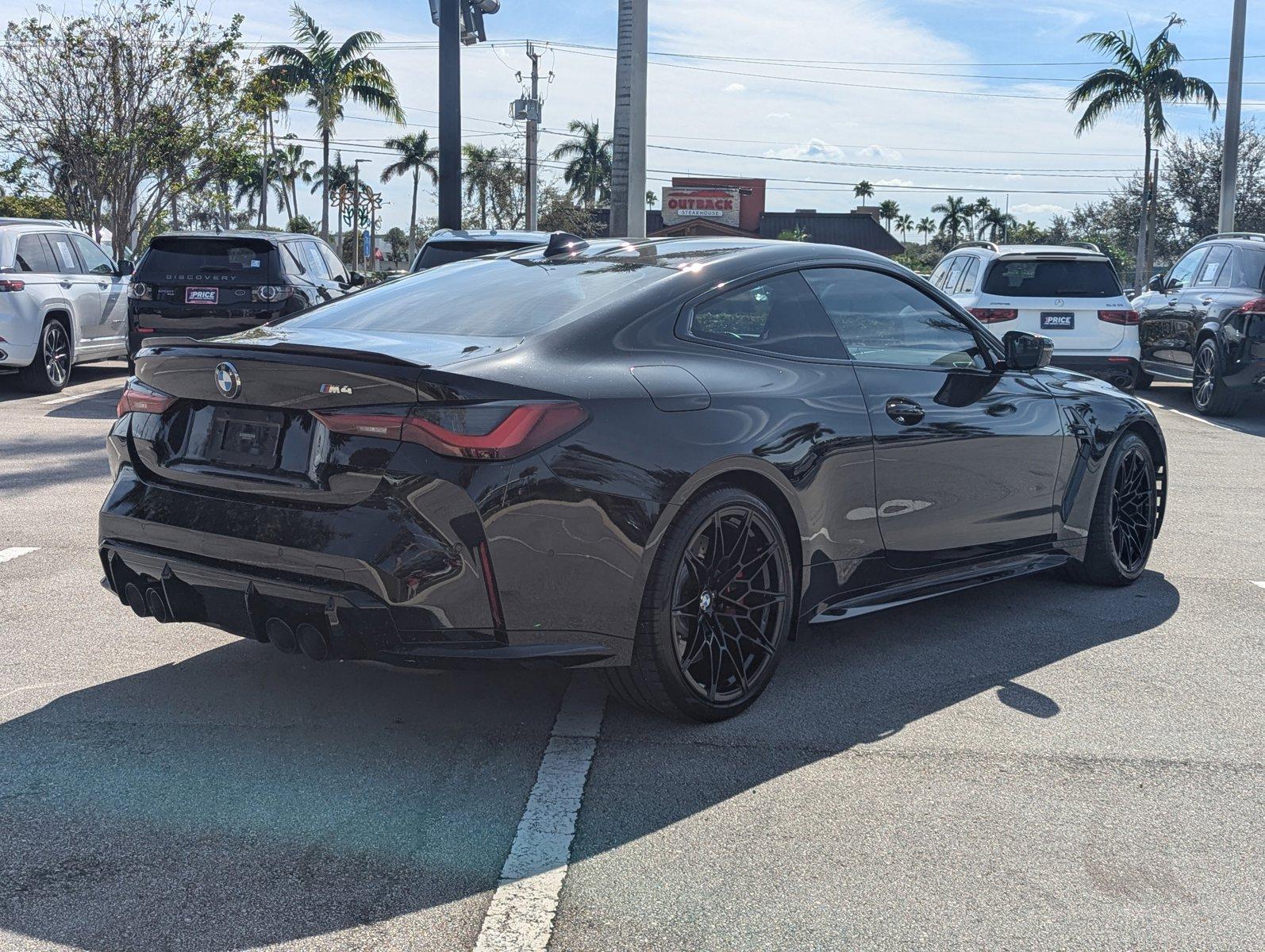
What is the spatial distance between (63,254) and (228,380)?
11312 millimetres

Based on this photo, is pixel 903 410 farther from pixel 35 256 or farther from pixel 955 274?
pixel 35 256

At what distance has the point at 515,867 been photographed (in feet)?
10.3

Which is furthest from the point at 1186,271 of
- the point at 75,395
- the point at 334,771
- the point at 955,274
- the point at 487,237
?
the point at 334,771

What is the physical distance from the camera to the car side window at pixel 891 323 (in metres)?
4.79

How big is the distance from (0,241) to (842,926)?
12203 mm

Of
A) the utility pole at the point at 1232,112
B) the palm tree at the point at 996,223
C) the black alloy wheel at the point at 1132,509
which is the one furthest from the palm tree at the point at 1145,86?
the palm tree at the point at 996,223

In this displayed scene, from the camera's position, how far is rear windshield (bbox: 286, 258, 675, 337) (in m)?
4.14

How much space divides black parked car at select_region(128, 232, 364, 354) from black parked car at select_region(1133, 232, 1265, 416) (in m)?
8.68

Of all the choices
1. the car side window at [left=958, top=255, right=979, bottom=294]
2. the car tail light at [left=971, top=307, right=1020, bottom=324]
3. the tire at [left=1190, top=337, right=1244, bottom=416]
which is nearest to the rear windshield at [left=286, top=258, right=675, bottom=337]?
the car tail light at [left=971, top=307, right=1020, bottom=324]

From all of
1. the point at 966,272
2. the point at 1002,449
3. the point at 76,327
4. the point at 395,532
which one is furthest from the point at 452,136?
the point at 395,532

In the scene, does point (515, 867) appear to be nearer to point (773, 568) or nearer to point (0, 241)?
point (773, 568)

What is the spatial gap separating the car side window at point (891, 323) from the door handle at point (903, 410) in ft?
0.54

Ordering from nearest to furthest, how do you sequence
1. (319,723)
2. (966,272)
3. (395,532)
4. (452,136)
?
1. (395,532)
2. (319,723)
3. (966,272)
4. (452,136)

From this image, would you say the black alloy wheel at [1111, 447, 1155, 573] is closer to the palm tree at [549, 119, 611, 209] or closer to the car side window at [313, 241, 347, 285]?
the car side window at [313, 241, 347, 285]
